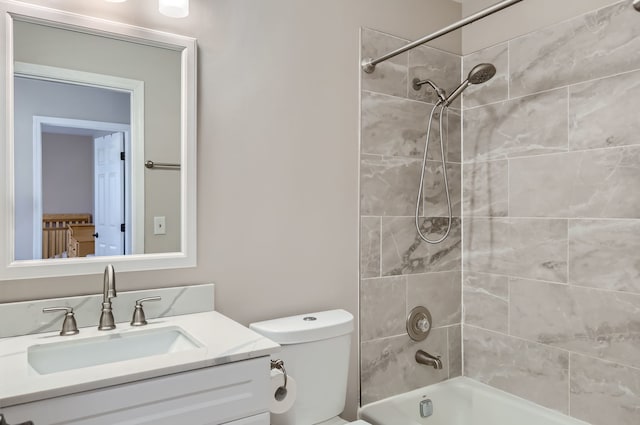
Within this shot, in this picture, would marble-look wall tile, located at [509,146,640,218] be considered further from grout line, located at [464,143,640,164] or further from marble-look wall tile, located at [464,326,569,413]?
marble-look wall tile, located at [464,326,569,413]

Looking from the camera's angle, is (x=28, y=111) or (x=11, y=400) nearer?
(x=11, y=400)

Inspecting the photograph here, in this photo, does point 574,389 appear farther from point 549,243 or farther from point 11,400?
point 11,400

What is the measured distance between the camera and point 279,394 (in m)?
1.40

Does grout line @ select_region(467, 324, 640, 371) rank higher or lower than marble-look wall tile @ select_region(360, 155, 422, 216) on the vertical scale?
lower

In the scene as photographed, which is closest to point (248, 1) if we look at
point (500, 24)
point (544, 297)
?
point (500, 24)

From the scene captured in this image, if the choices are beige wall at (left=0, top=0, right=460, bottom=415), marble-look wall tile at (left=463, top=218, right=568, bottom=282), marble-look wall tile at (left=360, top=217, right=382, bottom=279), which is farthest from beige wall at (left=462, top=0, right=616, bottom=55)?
marble-look wall tile at (left=360, top=217, right=382, bottom=279)

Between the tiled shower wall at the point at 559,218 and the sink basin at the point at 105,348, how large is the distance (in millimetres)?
1636

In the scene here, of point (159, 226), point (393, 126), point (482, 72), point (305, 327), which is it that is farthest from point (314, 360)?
point (482, 72)

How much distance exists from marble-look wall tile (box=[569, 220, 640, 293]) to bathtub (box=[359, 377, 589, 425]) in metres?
0.64

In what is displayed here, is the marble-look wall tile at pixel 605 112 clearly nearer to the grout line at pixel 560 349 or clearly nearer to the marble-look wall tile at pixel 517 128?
the marble-look wall tile at pixel 517 128

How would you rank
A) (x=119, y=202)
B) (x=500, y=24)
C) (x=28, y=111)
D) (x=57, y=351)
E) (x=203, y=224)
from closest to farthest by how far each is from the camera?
(x=57, y=351) < (x=28, y=111) < (x=119, y=202) < (x=203, y=224) < (x=500, y=24)

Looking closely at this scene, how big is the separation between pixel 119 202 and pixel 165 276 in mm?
313

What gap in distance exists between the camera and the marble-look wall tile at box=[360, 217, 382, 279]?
2.12m

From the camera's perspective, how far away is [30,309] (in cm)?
137
